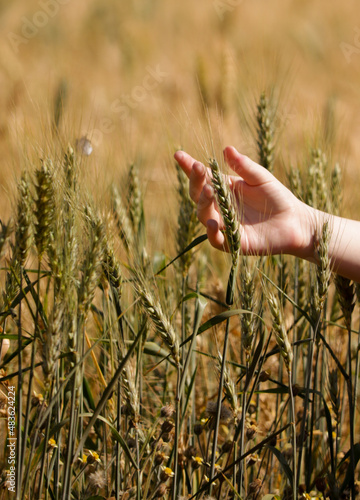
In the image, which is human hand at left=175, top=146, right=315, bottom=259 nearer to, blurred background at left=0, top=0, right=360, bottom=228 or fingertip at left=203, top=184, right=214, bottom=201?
fingertip at left=203, top=184, right=214, bottom=201

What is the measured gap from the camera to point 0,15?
27.1 ft

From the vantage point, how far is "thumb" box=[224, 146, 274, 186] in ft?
3.97

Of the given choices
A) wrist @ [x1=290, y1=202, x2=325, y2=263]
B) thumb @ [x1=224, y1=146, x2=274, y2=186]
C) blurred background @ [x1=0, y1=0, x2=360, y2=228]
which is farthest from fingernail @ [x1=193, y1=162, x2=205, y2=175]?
blurred background @ [x1=0, y1=0, x2=360, y2=228]

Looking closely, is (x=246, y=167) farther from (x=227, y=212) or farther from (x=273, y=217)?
(x=227, y=212)

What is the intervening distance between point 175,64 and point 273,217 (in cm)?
641

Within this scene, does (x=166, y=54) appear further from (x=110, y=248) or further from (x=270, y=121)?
(x=110, y=248)

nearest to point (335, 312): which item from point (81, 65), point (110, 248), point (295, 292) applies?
point (295, 292)

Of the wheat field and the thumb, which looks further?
the thumb

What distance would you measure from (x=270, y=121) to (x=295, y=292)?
54cm

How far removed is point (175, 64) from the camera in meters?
7.16

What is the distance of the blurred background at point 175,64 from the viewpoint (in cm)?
315

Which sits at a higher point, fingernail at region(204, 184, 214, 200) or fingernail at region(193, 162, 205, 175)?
fingernail at region(193, 162, 205, 175)

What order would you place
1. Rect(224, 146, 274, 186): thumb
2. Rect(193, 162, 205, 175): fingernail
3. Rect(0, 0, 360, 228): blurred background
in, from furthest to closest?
Rect(0, 0, 360, 228): blurred background < Rect(224, 146, 274, 186): thumb < Rect(193, 162, 205, 175): fingernail

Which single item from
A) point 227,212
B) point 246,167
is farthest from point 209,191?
Result: point 246,167
